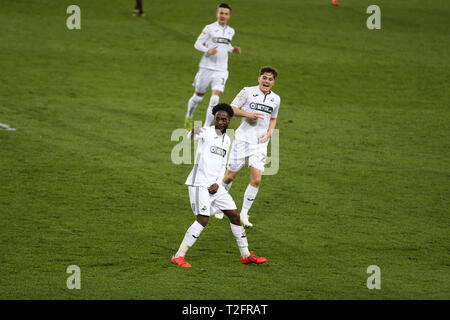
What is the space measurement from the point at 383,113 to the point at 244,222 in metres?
6.72

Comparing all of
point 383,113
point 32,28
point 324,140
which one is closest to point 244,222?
point 324,140

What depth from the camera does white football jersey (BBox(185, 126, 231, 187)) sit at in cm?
730

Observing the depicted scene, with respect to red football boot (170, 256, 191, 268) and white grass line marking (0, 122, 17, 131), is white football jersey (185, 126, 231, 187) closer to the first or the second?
red football boot (170, 256, 191, 268)

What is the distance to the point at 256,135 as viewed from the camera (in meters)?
8.87

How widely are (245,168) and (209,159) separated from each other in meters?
4.24

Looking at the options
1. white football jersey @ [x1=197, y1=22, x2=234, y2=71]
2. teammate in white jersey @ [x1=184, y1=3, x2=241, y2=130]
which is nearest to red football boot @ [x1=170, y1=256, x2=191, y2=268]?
teammate in white jersey @ [x1=184, y1=3, x2=241, y2=130]

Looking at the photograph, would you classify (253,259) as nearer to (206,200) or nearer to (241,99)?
(206,200)

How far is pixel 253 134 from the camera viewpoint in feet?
29.1

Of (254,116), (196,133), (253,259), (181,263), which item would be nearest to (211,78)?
(254,116)

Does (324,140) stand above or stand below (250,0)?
below

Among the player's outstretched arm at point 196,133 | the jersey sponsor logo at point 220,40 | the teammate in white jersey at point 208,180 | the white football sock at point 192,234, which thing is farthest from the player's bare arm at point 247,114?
the jersey sponsor logo at point 220,40

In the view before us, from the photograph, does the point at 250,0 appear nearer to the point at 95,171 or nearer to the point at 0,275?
the point at 95,171

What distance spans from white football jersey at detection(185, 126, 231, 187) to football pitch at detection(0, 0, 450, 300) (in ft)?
3.22

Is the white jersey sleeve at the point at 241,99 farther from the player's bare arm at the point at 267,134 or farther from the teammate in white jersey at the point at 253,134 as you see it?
the player's bare arm at the point at 267,134
